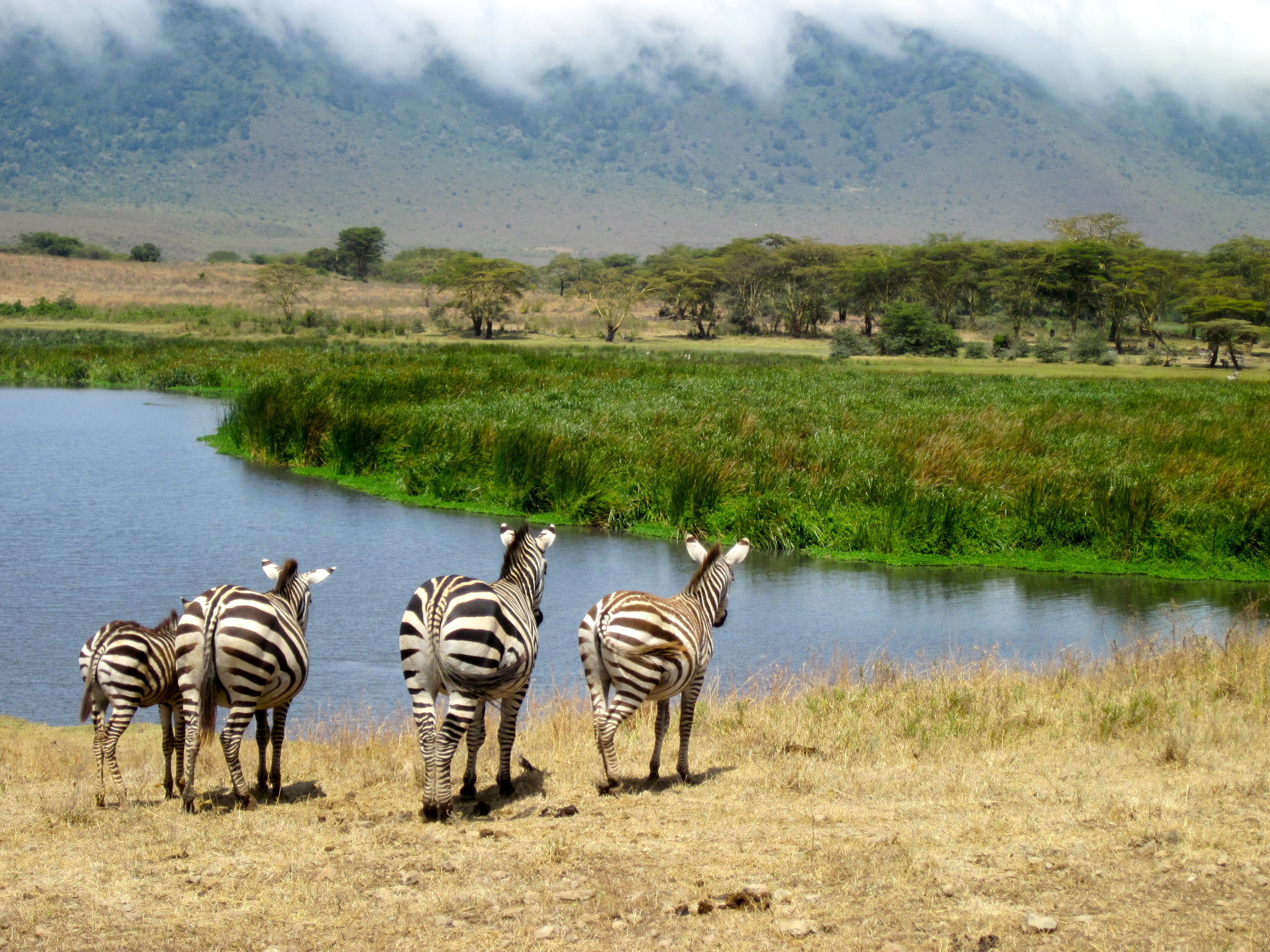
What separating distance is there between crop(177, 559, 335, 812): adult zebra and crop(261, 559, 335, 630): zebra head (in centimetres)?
45

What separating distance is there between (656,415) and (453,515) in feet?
A: 20.1

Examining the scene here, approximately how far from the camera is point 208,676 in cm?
633

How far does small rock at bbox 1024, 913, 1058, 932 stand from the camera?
4.84 m

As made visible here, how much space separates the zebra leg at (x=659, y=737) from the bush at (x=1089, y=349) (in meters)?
53.2

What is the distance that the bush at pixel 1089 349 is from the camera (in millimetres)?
56594

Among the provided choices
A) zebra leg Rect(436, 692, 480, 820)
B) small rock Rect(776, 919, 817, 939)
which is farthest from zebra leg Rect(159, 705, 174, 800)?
small rock Rect(776, 919, 817, 939)

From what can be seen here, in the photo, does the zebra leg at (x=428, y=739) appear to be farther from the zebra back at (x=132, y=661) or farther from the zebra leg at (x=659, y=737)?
the zebra back at (x=132, y=661)

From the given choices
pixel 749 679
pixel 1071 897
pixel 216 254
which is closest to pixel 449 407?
pixel 749 679

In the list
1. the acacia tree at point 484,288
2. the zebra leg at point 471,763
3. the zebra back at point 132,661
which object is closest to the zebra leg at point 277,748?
the zebra back at point 132,661

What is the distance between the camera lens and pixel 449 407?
24.6 m

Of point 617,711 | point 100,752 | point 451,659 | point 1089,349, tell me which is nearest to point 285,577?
point 100,752

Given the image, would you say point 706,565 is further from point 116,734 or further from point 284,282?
→ point 284,282

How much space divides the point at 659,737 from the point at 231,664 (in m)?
2.28

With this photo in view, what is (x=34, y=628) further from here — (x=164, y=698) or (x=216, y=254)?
(x=216, y=254)
